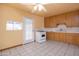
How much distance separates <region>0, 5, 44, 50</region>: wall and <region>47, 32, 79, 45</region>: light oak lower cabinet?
1.21 meters

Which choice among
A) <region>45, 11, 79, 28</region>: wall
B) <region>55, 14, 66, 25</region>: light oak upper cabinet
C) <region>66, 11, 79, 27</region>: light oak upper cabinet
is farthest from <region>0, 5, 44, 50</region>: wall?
<region>66, 11, 79, 27</region>: light oak upper cabinet

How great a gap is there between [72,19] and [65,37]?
1119 mm

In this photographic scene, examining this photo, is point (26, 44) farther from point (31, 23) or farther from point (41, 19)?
point (41, 19)

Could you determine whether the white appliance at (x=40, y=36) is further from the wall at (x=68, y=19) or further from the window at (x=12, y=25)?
the window at (x=12, y=25)

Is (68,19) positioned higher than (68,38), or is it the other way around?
(68,19)

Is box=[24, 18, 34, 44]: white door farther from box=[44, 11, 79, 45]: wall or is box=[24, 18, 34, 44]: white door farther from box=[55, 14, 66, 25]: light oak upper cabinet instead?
box=[55, 14, 66, 25]: light oak upper cabinet

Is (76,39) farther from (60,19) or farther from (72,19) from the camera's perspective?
(60,19)

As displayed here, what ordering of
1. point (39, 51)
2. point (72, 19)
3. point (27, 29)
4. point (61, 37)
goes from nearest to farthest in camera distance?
1. point (39, 51)
2. point (27, 29)
3. point (72, 19)
4. point (61, 37)

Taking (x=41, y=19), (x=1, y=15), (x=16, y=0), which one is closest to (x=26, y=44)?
(x=41, y=19)

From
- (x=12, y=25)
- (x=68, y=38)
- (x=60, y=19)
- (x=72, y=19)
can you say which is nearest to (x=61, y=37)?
(x=68, y=38)

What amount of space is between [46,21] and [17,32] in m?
1.46

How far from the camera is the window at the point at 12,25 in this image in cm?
342

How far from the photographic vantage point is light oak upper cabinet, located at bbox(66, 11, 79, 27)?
4605mm

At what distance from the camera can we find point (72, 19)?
4.72m
